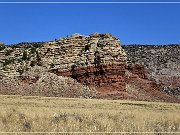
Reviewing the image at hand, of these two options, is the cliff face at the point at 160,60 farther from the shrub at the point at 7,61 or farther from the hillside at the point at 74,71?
the shrub at the point at 7,61

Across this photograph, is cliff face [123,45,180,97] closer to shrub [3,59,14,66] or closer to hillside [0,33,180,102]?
hillside [0,33,180,102]

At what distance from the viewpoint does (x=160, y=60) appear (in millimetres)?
124438

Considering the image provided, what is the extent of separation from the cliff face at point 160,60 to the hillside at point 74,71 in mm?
46475

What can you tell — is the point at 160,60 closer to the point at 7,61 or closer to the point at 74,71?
the point at 74,71

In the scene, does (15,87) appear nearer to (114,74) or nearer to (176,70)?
(114,74)

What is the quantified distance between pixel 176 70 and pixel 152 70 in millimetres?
6162

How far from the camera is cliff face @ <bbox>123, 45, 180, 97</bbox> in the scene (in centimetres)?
11875

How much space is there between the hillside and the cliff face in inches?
1830

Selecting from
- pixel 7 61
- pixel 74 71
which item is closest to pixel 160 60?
pixel 74 71

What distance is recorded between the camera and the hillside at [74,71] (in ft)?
202

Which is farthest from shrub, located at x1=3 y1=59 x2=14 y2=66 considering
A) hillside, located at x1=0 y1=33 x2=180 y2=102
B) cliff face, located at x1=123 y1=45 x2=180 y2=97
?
cliff face, located at x1=123 y1=45 x2=180 y2=97

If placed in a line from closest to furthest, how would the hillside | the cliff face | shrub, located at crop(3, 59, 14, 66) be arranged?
the hillside, shrub, located at crop(3, 59, 14, 66), the cliff face

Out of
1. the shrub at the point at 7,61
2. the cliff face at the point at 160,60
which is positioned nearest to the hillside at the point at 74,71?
the shrub at the point at 7,61

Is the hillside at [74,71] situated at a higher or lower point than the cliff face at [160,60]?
lower
